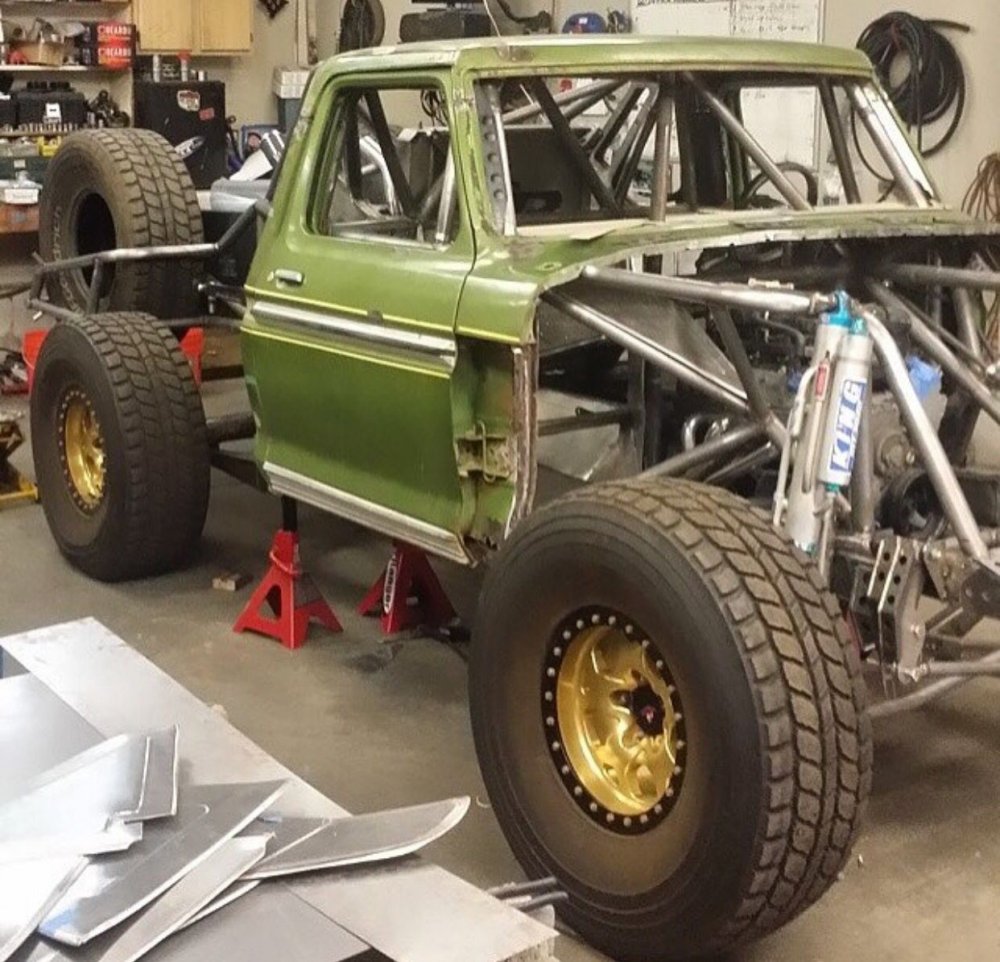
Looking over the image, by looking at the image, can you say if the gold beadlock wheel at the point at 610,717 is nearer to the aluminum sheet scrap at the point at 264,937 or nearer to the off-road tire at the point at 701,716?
the off-road tire at the point at 701,716

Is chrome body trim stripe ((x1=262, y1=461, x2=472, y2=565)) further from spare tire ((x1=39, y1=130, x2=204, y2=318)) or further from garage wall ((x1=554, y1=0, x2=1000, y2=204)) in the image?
garage wall ((x1=554, y1=0, x2=1000, y2=204))

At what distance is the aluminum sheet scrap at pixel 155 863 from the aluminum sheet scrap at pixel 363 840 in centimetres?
8

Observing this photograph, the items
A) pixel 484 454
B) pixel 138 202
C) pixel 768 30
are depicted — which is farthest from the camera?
pixel 768 30

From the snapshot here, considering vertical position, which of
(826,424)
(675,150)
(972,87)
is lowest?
(826,424)

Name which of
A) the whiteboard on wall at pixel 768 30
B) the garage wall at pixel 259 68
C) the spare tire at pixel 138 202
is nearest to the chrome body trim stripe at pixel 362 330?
the spare tire at pixel 138 202

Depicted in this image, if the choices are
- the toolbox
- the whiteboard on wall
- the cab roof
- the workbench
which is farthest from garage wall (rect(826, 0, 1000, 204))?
the workbench

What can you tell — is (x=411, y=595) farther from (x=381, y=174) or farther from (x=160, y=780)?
(x=160, y=780)

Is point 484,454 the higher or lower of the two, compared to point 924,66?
lower

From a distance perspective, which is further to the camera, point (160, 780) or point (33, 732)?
point (33, 732)

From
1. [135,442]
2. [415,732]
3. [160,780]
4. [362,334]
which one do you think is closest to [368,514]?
[362,334]

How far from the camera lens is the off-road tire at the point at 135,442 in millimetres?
4984

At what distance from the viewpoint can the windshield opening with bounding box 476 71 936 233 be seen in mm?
4137

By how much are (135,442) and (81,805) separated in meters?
3.09

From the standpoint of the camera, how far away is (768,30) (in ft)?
25.8
